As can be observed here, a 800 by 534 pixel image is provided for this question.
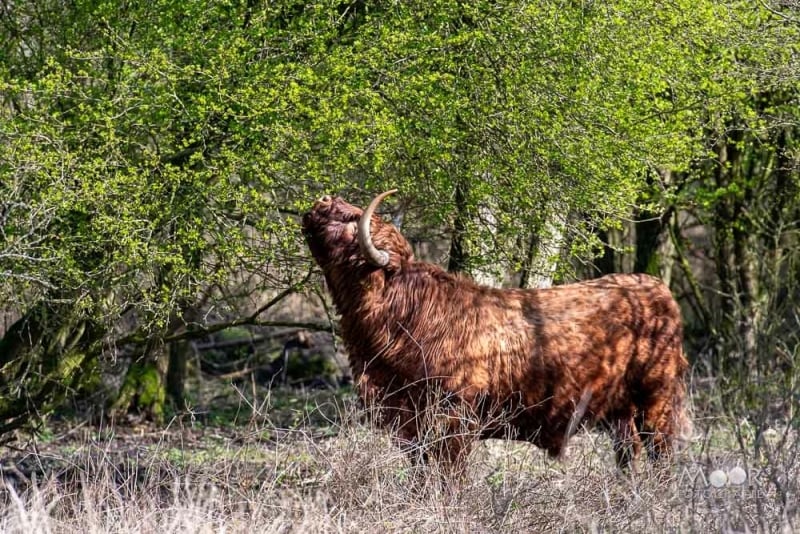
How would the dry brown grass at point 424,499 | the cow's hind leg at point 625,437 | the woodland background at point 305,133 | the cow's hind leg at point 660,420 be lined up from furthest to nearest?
the woodland background at point 305,133, the cow's hind leg at point 660,420, the cow's hind leg at point 625,437, the dry brown grass at point 424,499

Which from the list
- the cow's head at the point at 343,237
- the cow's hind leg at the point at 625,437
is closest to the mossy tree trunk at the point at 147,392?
the cow's head at the point at 343,237

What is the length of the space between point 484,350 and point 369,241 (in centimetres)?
108

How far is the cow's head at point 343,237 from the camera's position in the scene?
→ 8.16 metres

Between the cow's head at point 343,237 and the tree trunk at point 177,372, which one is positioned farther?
the tree trunk at point 177,372

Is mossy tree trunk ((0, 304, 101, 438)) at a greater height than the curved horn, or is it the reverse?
the curved horn

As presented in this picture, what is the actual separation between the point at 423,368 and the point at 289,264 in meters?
1.95

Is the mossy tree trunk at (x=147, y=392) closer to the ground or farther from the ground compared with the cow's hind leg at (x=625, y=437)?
closer to the ground

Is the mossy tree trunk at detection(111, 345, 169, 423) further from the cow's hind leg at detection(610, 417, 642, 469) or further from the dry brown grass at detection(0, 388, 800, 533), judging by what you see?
the cow's hind leg at detection(610, 417, 642, 469)

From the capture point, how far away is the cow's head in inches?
321

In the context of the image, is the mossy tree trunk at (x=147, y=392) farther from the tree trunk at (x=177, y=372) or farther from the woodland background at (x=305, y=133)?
the woodland background at (x=305, y=133)

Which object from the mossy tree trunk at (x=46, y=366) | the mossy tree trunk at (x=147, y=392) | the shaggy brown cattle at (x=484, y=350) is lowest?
the mossy tree trunk at (x=147, y=392)

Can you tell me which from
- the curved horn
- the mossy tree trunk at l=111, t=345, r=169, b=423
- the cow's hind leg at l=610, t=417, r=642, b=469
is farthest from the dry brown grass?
the mossy tree trunk at l=111, t=345, r=169, b=423

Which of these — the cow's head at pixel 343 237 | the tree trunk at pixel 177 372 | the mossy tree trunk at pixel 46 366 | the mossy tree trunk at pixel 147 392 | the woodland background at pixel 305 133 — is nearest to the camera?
the cow's head at pixel 343 237

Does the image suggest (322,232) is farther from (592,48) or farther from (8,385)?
(8,385)
